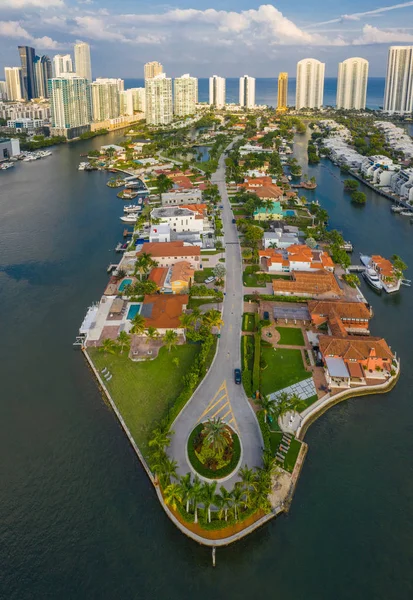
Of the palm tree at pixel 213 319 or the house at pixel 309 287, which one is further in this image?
the house at pixel 309 287

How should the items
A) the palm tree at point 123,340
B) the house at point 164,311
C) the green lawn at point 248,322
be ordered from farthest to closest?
the green lawn at point 248,322
the house at point 164,311
the palm tree at point 123,340

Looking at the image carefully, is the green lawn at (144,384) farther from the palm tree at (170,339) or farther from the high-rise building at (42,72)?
the high-rise building at (42,72)

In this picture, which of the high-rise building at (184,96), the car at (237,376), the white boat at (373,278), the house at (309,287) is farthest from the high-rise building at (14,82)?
the car at (237,376)

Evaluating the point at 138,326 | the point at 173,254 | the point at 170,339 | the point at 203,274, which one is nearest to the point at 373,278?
the point at 203,274

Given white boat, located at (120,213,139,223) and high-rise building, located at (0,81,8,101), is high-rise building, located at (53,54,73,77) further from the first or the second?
white boat, located at (120,213,139,223)

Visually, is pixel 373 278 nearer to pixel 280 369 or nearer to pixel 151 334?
pixel 280 369

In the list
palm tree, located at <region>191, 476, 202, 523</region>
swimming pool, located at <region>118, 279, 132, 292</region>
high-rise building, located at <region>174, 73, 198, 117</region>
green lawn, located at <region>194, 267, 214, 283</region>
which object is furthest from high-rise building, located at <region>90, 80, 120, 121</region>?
palm tree, located at <region>191, 476, 202, 523</region>

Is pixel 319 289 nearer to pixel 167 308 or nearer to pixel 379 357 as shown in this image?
pixel 379 357

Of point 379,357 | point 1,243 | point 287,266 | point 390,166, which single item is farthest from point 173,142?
point 379,357
